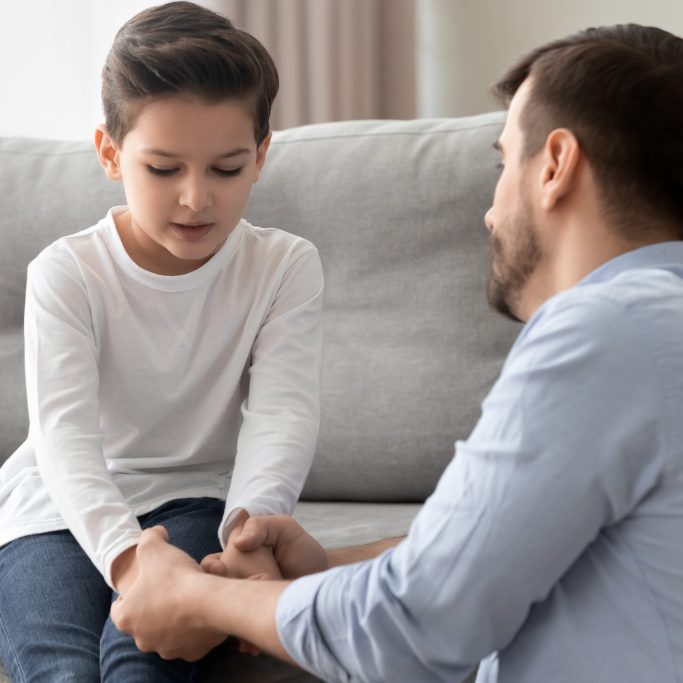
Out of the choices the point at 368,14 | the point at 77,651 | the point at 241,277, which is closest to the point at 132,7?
the point at 368,14

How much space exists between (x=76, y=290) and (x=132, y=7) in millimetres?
1390

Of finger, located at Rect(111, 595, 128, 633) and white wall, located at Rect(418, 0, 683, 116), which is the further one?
white wall, located at Rect(418, 0, 683, 116)

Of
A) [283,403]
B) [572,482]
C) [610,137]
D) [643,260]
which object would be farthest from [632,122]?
[283,403]

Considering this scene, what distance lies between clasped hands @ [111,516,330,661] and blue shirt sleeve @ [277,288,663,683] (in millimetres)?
169

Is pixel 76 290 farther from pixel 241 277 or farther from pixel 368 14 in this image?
pixel 368 14

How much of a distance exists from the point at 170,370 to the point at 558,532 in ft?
2.74

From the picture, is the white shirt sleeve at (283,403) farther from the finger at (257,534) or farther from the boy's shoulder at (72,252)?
the boy's shoulder at (72,252)

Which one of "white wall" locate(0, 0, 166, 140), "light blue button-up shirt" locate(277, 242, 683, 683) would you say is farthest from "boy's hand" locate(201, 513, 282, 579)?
"white wall" locate(0, 0, 166, 140)

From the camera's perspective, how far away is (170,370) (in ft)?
5.24

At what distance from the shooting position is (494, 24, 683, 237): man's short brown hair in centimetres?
105

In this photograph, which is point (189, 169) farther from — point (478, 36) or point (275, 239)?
point (478, 36)

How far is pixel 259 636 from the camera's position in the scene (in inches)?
40.5

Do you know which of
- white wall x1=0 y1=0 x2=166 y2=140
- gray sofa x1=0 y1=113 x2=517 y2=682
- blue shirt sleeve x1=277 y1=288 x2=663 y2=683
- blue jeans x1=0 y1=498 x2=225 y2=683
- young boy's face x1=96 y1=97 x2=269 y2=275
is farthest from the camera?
white wall x1=0 y1=0 x2=166 y2=140

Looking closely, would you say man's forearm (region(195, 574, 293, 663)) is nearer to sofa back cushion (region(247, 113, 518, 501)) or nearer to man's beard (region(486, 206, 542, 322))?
man's beard (region(486, 206, 542, 322))
